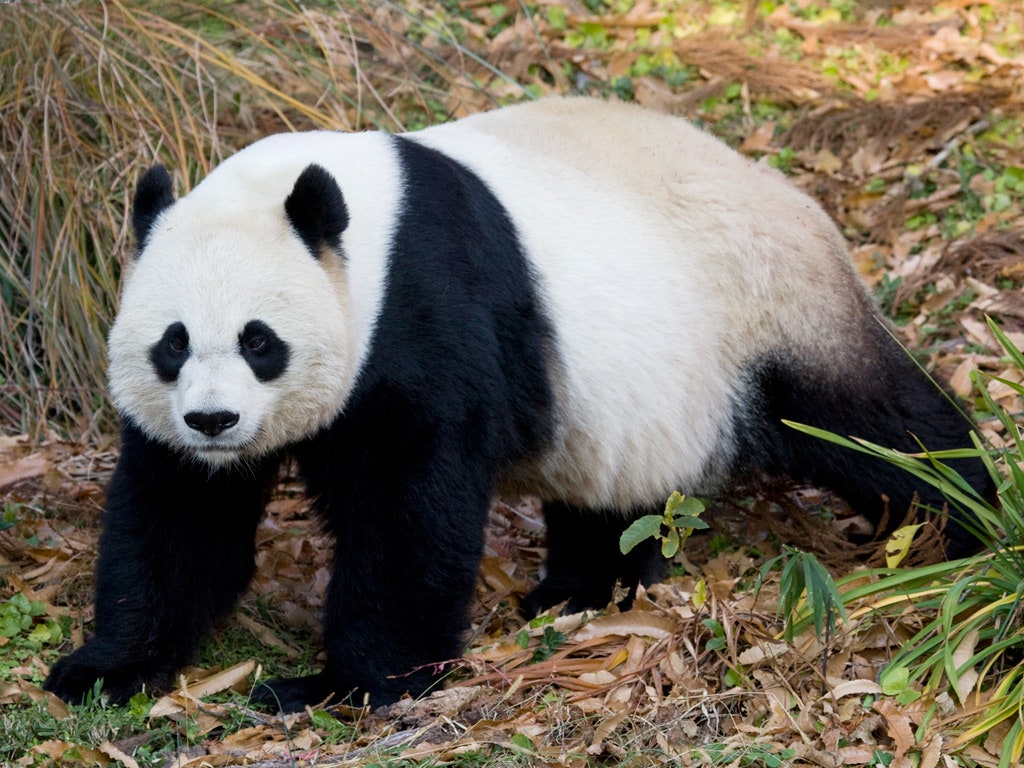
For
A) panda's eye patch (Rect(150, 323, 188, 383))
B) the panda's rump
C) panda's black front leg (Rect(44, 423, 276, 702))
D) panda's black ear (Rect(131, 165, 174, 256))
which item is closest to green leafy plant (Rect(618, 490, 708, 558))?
the panda's rump

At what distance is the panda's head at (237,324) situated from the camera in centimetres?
395

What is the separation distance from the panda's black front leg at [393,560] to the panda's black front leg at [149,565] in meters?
0.38

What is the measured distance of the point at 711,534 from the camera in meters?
6.04

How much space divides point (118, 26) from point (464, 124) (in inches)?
102

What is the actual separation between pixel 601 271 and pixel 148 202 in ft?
5.52

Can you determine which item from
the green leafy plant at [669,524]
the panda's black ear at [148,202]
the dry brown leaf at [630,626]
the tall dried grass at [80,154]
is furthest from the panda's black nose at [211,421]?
the tall dried grass at [80,154]

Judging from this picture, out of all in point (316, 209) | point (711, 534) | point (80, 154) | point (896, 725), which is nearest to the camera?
point (896, 725)

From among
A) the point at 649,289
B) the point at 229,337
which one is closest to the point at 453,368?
the point at 229,337

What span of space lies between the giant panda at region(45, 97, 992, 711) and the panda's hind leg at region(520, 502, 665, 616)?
12 mm

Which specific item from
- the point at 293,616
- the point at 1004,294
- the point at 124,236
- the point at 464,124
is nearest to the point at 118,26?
the point at 124,236

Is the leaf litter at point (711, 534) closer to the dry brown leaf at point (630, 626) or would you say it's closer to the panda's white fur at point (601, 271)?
the dry brown leaf at point (630, 626)

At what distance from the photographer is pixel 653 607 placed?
4.62 m

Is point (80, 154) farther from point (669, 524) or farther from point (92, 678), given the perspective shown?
point (669, 524)

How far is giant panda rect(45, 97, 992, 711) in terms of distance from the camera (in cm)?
411
